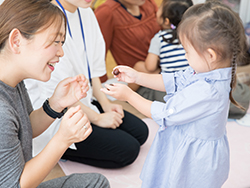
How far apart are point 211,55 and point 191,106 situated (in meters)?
0.17

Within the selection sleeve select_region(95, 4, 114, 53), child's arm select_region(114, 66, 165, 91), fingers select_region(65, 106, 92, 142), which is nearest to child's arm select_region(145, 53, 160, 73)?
sleeve select_region(95, 4, 114, 53)

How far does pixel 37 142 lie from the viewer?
1284 mm

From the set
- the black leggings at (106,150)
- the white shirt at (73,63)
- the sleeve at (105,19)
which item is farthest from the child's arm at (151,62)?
the black leggings at (106,150)

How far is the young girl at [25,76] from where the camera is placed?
74 centimetres

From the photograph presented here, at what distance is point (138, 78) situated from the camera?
3.31 ft

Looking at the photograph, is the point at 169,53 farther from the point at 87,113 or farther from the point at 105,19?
the point at 87,113

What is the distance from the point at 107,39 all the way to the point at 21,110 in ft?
3.78

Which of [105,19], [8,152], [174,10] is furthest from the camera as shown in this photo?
[105,19]

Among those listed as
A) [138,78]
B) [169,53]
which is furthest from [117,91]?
[169,53]

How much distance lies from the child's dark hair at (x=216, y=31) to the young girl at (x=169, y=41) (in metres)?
0.87

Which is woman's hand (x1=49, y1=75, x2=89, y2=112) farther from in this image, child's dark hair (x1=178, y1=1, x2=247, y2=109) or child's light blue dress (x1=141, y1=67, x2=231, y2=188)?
child's dark hair (x1=178, y1=1, x2=247, y2=109)

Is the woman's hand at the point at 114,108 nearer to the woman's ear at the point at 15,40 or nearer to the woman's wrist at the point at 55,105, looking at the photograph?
the woman's wrist at the point at 55,105

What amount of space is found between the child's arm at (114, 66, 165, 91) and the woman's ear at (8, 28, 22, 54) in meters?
0.33

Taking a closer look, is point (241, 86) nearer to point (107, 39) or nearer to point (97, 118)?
point (107, 39)
